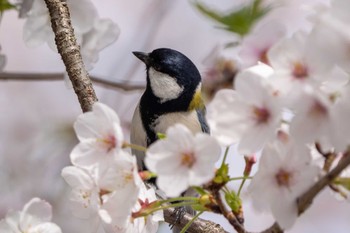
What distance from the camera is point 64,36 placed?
4.91 feet

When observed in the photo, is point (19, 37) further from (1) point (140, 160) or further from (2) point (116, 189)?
(2) point (116, 189)

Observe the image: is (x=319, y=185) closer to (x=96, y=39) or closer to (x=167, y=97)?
(x=96, y=39)

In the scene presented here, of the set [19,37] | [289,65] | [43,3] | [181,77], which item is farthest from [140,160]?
[19,37]

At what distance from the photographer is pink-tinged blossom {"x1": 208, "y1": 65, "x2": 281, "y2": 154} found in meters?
0.85

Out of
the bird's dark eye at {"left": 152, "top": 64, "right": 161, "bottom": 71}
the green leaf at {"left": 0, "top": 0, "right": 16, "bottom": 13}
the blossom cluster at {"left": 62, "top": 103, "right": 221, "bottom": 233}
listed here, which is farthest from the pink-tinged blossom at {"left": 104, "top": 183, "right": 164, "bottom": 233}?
the bird's dark eye at {"left": 152, "top": 64, "right": 161, "bottom": 71}

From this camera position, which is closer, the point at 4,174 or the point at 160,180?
the point at 160,180

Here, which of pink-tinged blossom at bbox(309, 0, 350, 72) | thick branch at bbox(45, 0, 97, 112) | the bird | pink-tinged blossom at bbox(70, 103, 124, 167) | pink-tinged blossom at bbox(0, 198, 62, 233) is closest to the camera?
pink-tinged blossom at bbox(309, 0, 350, 72)

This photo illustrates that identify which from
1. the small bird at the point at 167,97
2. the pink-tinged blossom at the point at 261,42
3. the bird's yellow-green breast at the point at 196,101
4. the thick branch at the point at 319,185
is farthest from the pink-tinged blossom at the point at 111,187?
the bird's yellow-green breast at the point at 196,101

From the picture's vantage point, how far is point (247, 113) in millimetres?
885

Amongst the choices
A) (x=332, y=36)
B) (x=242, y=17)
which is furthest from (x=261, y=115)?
(x=242, y=17)

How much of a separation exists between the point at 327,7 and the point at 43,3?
1016 millimetres

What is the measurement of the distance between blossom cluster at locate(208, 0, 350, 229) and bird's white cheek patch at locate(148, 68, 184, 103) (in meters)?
1.28

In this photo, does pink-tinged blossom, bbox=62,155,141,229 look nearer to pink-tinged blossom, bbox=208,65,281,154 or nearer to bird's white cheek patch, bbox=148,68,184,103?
pink-tinged blossom, bbox=208,65,281,154

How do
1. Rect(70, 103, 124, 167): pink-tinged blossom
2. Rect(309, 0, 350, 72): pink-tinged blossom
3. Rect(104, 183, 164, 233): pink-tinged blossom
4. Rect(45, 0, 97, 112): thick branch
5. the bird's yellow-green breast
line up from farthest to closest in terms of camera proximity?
1. the bird's yellow-green breast
2. Rect(45, 0, 97, 112): thick branch
3. Rect(104, 183, 164, 233): pink-tinged blossom
4. Rect(70, 103, 124, 167): pink-tinged blossom
5. Rect(309, 0, 350, 72): pink-tinged blossom
